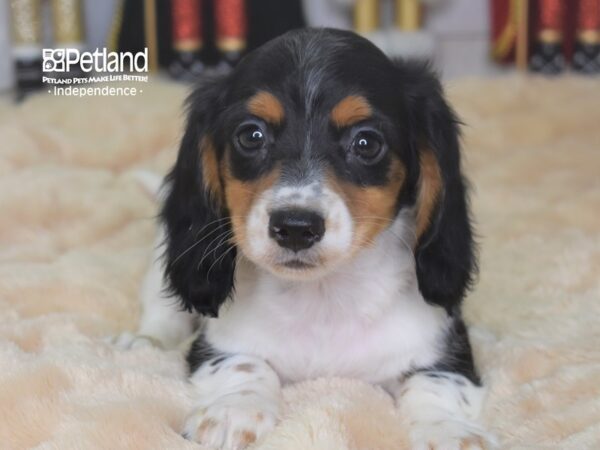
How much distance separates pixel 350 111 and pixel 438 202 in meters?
0.32

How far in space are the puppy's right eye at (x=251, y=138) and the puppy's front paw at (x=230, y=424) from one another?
1.85ft

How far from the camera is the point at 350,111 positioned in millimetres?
2072

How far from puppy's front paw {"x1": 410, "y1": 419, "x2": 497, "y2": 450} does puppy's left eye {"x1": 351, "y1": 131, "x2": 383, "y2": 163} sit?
594mm

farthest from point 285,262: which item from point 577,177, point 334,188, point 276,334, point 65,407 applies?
point 577,177

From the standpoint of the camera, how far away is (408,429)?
2018 mm

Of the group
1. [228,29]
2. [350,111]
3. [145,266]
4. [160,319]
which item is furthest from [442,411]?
[228,29]

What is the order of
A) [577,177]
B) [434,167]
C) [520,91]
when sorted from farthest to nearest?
[520,91] < [577,177] < [434,167]

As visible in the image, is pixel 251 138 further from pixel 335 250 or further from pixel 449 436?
pixel 449 436

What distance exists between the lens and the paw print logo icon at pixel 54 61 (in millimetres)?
5297

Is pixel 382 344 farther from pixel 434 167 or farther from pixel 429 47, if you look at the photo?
pixel 429 47

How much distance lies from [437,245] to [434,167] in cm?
19

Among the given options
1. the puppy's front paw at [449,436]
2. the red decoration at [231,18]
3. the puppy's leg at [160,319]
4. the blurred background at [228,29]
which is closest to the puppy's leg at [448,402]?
the puppy's front paw at [449,436]

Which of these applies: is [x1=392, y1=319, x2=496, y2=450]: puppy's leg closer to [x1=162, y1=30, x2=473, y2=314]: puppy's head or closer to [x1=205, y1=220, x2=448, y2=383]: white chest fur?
[x1=205, y1=220, x2=448, y2=383]: white chest fur

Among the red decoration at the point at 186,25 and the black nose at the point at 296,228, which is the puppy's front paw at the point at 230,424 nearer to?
the black nose at the point at 296,228
